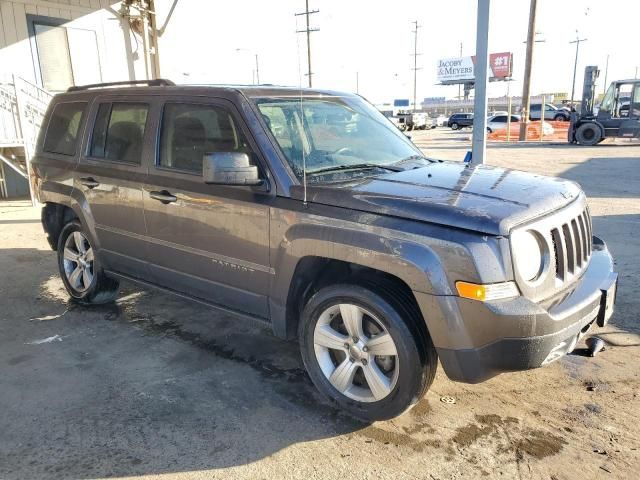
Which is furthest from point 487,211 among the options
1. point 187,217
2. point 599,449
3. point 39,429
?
point 39,429

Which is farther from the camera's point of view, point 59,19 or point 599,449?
point 59,19

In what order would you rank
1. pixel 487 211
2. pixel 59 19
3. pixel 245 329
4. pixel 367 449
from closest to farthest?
1. pixel 487 211
2. pixel 367 449
3. pixel 245 329
4. pixel 59 19

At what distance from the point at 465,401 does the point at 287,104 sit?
237cm

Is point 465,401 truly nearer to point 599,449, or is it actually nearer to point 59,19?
point 599,449

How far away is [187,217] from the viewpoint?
152 inches

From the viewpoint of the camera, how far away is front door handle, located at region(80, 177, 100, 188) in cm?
462

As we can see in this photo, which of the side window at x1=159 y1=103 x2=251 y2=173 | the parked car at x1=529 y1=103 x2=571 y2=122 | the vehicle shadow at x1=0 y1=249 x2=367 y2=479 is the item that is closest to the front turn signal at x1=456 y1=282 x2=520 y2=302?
the vehicle shadow at x1=0 y1=249 x2=367 y2=479

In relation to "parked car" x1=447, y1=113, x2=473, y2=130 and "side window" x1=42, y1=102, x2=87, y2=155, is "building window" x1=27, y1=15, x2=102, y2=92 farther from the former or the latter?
"parked car" x1=447, y1=113, x2=473, y2=130

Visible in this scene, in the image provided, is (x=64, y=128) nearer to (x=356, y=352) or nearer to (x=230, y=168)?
(x=230, y=168)

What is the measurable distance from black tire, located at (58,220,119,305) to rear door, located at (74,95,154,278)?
25 cm

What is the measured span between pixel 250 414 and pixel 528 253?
1.89 meters

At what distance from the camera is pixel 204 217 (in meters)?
3.75

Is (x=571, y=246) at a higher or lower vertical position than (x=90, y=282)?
higher

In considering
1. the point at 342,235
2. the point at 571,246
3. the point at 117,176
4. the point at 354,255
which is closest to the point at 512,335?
the point at 571,246
